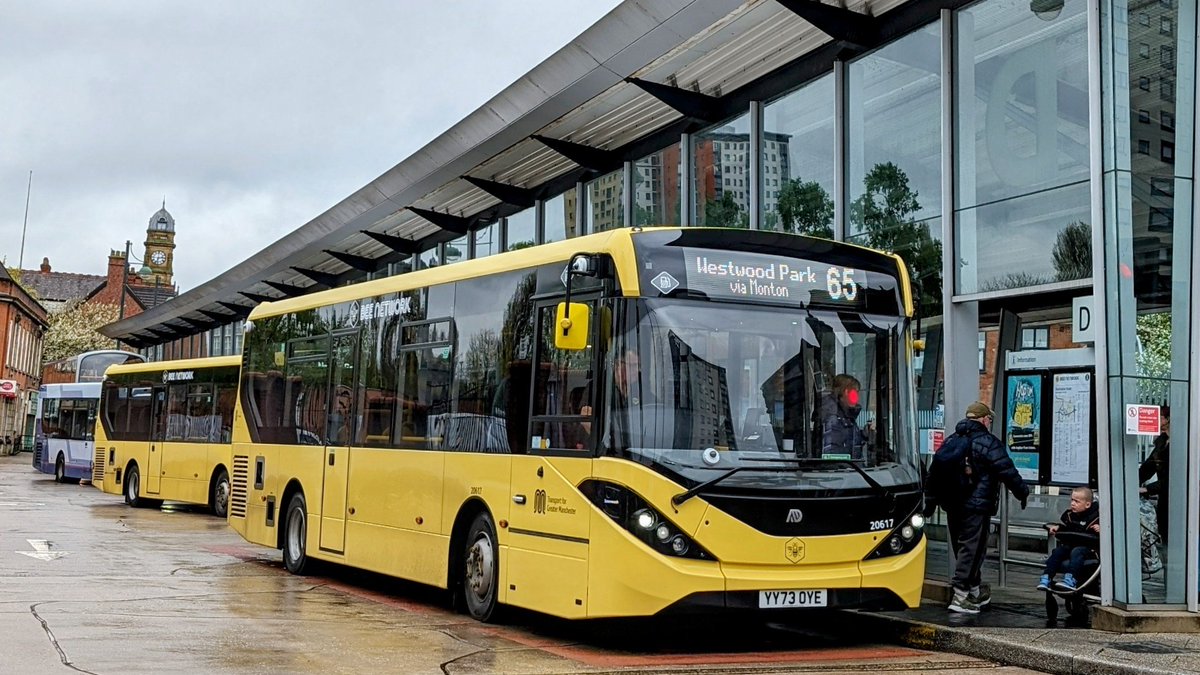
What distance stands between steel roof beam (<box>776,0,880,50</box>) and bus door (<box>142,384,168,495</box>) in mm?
19659

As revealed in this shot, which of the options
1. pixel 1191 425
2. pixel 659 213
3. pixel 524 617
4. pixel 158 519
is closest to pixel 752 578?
pixel 524 617

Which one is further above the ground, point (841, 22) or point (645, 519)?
point (841, 22)

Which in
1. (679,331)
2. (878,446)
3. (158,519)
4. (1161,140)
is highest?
(1161,140)

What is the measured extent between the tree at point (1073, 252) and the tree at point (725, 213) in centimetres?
494

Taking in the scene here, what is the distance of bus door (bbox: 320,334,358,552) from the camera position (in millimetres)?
14297

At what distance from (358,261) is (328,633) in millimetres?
20371

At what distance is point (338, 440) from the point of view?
14.5 m

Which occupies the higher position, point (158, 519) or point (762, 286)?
point (762, 286)

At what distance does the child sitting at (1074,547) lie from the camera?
35.7 feet

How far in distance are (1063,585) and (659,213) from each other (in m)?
9.01

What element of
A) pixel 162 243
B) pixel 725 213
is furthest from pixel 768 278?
pixel 162 243

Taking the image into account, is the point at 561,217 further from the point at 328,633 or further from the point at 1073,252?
the point at 328,633

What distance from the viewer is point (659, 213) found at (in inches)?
731

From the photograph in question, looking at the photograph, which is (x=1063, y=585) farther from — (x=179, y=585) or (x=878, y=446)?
(x=179, y=585)
